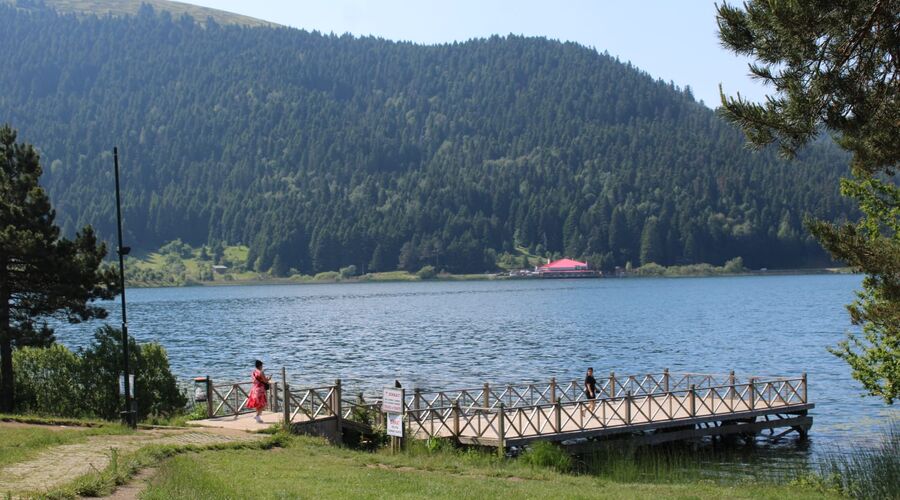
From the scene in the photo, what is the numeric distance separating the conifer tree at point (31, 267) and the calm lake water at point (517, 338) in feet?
70.6

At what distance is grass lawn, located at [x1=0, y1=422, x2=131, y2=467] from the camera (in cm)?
1917

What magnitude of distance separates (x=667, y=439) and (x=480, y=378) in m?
24.0

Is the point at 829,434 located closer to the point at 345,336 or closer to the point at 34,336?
the point at 34,336

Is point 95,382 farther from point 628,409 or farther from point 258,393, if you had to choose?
point 628,409

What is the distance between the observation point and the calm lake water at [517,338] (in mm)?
56594

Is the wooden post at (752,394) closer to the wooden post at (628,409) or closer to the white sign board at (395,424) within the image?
the wooden post at (628,409)

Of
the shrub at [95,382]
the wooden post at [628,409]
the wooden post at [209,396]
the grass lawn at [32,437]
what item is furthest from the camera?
the shrub at [95,382]

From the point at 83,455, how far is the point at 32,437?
8.37 ft

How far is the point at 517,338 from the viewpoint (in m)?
84.5

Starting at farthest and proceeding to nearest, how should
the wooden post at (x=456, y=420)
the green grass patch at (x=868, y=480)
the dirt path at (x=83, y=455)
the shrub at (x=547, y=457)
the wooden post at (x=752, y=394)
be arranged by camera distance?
the wooden post at (x=752, y=394)
the wooden post at (x=456, y=420)
the shrub at (x=547, y=457)
the green grass patch at (x=868, y=480)
the dirt path at (x=83, y=455)

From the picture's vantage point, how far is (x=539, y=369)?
60.0 metres

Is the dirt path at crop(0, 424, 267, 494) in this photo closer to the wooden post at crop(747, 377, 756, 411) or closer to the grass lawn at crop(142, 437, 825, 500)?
the grass lawn at crop(142, 437, 825, 500)

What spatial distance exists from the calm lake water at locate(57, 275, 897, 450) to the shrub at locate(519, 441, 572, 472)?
41.8 ft

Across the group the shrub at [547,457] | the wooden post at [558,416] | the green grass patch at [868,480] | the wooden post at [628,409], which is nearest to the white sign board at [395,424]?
the shrub at [547,457]
